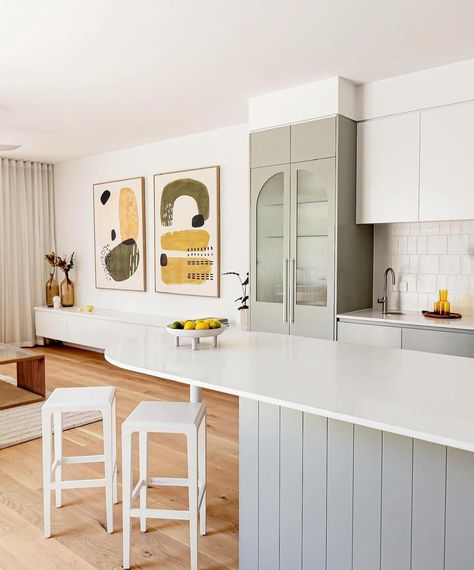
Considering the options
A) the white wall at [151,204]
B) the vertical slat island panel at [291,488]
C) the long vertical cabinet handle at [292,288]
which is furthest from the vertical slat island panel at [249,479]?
the white wall at [151,204]

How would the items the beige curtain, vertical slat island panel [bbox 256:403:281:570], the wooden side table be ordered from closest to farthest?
1. vertical slat island panel [bbox 256:403:281:570]
2. the wooden side table
3. the beige curtain

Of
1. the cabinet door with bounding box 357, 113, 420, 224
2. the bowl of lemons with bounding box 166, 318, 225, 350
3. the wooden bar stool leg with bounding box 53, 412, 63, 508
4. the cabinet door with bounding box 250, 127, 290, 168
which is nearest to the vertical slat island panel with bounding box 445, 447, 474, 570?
the bowl of lemons with bounding box 166, 318, 225, 350

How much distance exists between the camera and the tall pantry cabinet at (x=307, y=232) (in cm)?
391

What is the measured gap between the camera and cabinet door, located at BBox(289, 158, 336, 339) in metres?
3.93

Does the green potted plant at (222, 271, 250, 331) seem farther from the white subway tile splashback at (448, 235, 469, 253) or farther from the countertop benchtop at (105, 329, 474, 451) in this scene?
the countertop benchtop at (105, 329, 474, 451)

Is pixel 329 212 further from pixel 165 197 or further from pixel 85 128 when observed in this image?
pixel 85 128

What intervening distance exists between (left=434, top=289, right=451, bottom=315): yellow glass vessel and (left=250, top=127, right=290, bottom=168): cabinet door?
1.56m

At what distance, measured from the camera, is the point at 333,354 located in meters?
2.36

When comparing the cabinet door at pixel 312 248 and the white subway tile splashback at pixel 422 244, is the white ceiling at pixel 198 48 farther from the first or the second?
the white subway tile splashback at pixel 422 244

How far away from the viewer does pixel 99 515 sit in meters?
2.68

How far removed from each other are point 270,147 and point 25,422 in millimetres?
2905

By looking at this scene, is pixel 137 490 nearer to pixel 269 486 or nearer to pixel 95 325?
pixel 269 486

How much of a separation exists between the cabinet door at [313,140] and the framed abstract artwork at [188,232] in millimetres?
1469

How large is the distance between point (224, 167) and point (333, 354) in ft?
11.2
